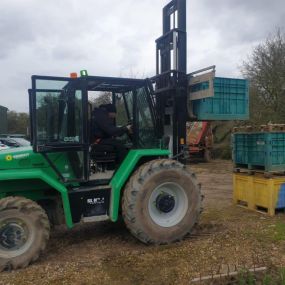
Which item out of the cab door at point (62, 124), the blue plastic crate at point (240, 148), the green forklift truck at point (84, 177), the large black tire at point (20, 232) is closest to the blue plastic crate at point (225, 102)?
the green forklift truck at point (84, 177)

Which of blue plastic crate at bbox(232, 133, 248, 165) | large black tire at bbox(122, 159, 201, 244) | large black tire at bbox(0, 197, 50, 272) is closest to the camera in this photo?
large black tire at bbox(0, 197, 50, 272)

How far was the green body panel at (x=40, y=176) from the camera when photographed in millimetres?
5469

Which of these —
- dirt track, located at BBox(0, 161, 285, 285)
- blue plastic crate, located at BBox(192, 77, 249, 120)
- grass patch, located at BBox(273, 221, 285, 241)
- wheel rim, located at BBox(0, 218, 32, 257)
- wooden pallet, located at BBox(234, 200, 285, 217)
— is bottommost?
dirt track, located at BBox(0, 161, 285, 285)

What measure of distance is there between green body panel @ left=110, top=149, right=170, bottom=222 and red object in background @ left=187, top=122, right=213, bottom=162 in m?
13.9

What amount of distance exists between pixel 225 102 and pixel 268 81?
1245 centimetres

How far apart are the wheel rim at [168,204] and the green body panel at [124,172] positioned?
46cm

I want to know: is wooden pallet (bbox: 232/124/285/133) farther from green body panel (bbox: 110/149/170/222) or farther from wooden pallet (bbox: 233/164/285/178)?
green body panel (bbox: 110/149/170/222)

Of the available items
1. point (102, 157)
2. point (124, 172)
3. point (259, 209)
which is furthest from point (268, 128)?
point (102, 157)

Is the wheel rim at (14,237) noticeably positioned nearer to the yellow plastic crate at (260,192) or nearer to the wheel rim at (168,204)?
the wheel rim at (168,204)

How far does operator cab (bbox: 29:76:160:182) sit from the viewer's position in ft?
18.2

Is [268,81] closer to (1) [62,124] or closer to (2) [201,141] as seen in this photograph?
(2) [201,141]

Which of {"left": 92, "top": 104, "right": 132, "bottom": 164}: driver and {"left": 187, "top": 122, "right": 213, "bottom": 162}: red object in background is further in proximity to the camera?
{"left": 187, "top": 122, "right": 213, "bottom": 162}: red object in background

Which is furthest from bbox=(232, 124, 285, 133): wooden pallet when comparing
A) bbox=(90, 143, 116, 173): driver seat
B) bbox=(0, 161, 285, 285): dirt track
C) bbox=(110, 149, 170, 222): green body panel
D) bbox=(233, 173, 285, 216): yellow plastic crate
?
bbox=(90, 143, 116, 173): driver seat

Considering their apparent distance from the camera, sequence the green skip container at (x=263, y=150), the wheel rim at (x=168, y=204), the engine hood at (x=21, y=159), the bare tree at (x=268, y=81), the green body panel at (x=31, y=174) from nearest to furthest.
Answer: the green body panel at (x=31, y=174), the engine hood at (x=21, y=159), the wheel rim at (x=168, y=204), the green skip container at (x=263, y=150), the bare tree at (x=268, y=81)
